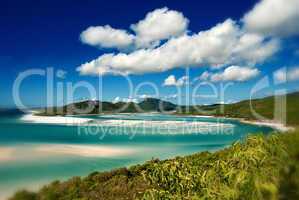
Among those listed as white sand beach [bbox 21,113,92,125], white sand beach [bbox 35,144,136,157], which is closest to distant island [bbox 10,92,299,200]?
white sand beach [bbox 35,144,136,157]

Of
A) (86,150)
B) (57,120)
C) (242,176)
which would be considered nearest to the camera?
(242,176)

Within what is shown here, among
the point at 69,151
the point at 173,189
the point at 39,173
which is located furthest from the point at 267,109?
the point at 173,189

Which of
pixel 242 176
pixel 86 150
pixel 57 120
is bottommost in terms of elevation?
pixel 86 150

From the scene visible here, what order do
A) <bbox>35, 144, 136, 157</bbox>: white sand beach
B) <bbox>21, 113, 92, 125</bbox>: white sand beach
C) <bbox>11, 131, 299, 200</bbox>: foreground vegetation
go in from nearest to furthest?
<bbox>11, 131, 299, 200</bbox>: foreground vegetation
<bbox>35, 144, 136, 157</bbox>: white sand beach
<bbox>21, 113, 92, 125</bbox>: white sand beach

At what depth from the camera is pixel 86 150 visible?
3250 centimetres

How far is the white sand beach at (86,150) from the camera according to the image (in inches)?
1179

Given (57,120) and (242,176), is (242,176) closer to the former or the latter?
(242,176)

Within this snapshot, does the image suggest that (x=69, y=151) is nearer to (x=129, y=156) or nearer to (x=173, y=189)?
(x=129, y=156)

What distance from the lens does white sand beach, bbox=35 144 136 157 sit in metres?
30.0

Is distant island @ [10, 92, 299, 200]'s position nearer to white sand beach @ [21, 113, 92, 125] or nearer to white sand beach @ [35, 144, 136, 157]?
white sand beach @ [35, 144, 136, 157]

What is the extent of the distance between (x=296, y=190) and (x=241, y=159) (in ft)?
2.37

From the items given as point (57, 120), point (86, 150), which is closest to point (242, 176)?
point (86, 150)

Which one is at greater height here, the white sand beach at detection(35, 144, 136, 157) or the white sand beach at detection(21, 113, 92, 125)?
the white sand beach at detection(21, 113, 92, 125)

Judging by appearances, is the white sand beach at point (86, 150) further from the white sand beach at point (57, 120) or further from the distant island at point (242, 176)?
the white sand beach at point (57, 120)
